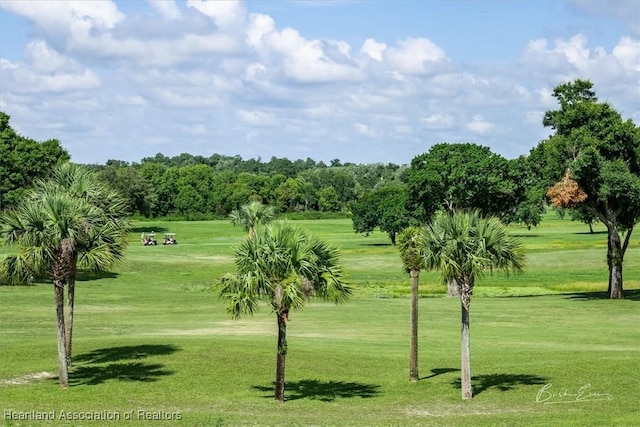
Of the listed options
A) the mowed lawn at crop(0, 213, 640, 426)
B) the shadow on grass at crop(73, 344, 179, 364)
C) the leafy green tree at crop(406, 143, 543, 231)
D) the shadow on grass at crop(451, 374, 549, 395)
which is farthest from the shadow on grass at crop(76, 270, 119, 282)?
the shadow on grass at crop(451, 374, 549, 395)

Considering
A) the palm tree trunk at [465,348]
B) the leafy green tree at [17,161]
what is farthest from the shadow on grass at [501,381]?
the leafy green tree at [17,161]

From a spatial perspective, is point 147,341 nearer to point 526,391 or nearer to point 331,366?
point 331,366

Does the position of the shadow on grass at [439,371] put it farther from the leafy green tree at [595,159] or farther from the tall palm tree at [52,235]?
the leafy green tree at [595,159]

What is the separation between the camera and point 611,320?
2303 inches

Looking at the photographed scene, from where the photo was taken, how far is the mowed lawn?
29.5 m

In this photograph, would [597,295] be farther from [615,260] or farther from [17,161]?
[17,161]

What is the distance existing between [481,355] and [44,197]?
70.6 feet

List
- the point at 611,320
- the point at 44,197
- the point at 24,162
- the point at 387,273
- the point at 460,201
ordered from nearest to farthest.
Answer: the point at 44,197
the point at 611,320
the point at 460,201
the point at 387,273
the point at 24,162

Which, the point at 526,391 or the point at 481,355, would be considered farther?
the point at 481,355

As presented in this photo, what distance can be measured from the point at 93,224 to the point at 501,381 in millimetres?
17339

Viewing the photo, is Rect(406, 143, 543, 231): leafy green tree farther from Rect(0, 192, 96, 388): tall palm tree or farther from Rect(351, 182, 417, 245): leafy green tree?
Rect(351, 182, 417, 245): leafy green tree

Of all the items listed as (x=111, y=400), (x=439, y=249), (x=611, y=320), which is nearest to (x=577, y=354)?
(x=439, y=249)

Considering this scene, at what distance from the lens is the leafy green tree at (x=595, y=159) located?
6662 cm

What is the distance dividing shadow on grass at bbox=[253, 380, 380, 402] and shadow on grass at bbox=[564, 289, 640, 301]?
139 ft
